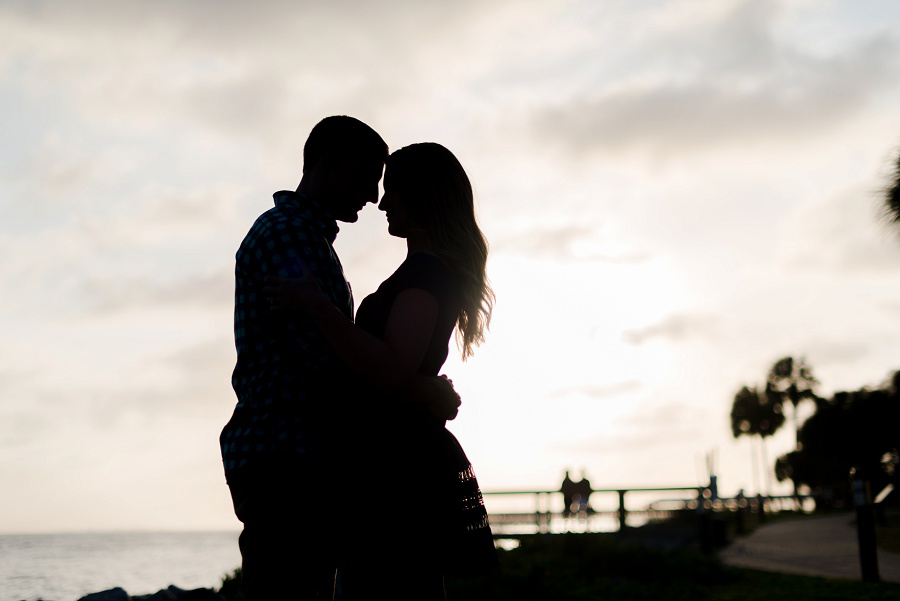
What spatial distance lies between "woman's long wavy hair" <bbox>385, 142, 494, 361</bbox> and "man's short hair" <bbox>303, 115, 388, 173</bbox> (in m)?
0.08

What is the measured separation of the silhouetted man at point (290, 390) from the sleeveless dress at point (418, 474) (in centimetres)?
10

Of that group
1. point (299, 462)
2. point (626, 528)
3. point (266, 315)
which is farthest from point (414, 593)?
point (626, 528)

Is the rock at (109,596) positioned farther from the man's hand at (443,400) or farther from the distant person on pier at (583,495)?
the distant person on pier at (583,495)

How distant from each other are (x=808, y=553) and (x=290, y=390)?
46.1 ft

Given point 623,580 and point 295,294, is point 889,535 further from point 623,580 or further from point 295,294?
point 295,294

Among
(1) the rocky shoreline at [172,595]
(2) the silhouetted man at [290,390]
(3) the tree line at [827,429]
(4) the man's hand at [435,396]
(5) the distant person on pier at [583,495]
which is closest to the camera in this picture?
(2) the silhouetted man at [290,390]

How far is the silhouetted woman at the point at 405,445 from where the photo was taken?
2.10 metres

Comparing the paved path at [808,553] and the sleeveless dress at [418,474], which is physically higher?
the sleeveless dress at [418,474]

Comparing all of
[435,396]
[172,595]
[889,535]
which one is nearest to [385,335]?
[435,396]

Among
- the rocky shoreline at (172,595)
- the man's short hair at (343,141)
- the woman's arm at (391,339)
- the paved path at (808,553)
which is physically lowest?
the paved path at (808,553)

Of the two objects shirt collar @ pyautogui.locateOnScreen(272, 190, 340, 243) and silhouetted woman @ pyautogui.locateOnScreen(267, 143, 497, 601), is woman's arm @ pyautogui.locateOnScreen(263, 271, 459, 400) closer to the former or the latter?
silhouetted woman @ pyautogui.locateOnScreen(267, 143, 497, 601)

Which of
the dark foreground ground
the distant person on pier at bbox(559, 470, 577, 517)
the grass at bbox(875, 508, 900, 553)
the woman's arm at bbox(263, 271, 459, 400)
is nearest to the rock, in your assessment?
the dark foreground ground

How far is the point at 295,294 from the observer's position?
6.81 ft

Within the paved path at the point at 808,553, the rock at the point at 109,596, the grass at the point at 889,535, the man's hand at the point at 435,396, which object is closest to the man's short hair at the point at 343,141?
the man's hand at the point at 435,396
